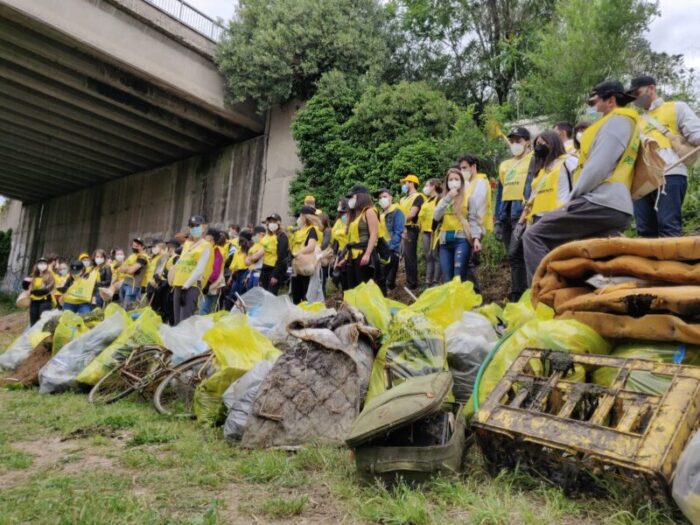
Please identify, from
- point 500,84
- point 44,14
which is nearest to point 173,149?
point 44,14

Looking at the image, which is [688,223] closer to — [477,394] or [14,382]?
[477,394]

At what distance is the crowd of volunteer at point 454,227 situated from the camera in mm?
3068

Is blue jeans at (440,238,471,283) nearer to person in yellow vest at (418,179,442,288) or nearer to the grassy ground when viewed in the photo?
person in yellow vest at (418,179,442,288)

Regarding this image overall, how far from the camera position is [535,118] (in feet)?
36.0

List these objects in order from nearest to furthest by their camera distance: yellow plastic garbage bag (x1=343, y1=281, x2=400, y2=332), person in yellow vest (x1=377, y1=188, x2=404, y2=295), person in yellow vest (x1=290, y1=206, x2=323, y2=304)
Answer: yellow plastic garbage bag (x1=343, y1=281, x2=400, y2=332)
person in yellow vest (x1=290, y1=206, x2=323, y2=304)
person in yellow vest (x1=377, y1=188, x2=404, y2=295)

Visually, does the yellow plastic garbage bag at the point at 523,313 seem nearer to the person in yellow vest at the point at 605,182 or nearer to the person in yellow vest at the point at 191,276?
the person in yellow vest at the point at 605,182

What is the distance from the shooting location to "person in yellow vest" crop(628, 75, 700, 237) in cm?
368

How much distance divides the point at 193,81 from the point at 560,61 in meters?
9.44

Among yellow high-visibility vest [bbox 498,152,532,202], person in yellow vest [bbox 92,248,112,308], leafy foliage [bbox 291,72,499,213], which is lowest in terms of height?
person in yellow vest [bbox 92,248,112,308]

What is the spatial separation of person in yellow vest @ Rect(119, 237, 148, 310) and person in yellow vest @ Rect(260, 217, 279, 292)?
3383mm

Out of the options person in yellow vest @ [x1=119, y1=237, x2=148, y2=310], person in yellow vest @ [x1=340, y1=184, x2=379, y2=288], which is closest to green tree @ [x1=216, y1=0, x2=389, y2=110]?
person in yellow vest @ [x1=119, y1=237, x2=148, y2=310]

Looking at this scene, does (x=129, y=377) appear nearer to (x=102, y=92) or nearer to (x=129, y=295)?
(x=129, y=295)

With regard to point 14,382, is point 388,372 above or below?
above

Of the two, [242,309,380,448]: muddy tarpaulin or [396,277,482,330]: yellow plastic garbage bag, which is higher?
[396,277,482,330]: yellow plastic garbage bag
